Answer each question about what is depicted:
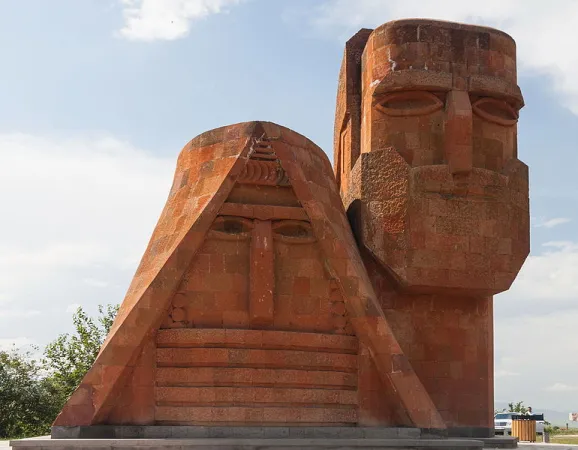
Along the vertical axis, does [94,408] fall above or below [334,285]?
below

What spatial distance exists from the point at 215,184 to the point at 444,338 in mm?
4922

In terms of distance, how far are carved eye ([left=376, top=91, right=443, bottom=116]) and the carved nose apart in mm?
328

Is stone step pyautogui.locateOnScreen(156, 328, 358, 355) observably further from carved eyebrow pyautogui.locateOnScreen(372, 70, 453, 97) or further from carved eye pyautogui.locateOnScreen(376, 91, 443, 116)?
carved eyebrow pyautogui.locateOnScreen(372, 70, 453, 97)

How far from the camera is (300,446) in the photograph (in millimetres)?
12172

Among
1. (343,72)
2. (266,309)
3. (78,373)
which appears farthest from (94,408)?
(78,373)

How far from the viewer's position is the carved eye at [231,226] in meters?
13.7

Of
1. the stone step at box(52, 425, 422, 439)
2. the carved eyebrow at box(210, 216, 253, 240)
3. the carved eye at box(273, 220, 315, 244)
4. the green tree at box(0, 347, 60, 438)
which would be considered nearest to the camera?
the stone step at box(52, 425, 422, 439)

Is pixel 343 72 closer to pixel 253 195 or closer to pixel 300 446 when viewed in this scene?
pixel 253 195

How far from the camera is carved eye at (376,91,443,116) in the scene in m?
15.5

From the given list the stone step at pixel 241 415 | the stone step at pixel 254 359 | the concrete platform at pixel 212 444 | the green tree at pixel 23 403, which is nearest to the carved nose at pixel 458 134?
the stone step at pixel 254 359

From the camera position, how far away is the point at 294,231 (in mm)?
13969

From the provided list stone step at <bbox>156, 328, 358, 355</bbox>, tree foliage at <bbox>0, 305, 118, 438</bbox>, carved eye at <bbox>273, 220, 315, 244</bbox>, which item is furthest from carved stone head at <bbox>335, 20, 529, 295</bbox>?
tree foliage at <bbox>0, 305, 118, 438</bbox>

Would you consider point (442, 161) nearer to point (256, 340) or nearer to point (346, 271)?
point (346, 271)

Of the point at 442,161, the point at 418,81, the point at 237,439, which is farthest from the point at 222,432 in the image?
the point at 418,81
